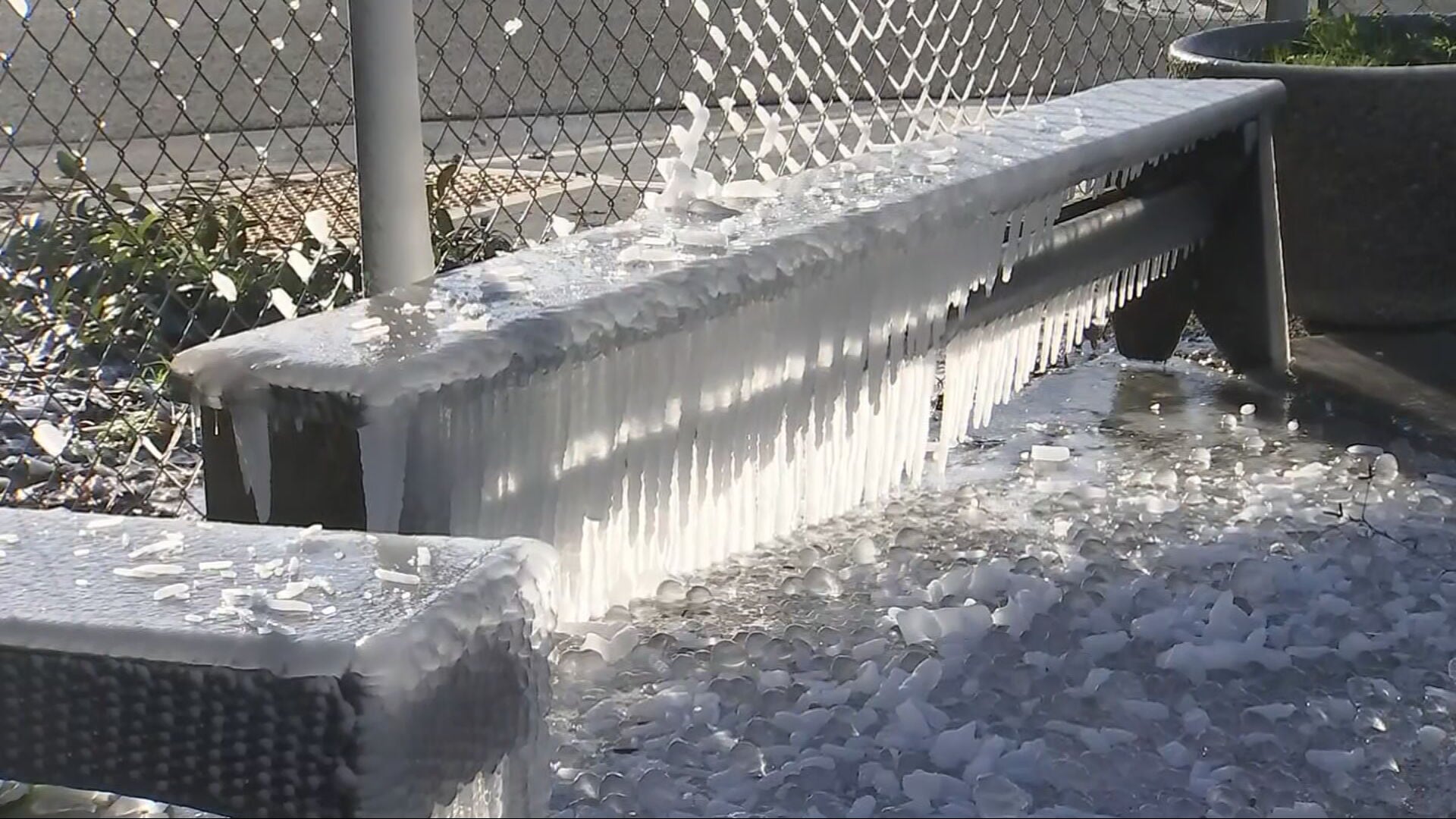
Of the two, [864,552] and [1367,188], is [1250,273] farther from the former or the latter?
[864,552]

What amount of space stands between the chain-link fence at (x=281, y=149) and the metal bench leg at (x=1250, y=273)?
0.60 metres

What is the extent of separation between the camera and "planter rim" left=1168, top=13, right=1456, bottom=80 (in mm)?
2789

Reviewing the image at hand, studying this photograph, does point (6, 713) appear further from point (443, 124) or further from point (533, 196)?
point (443, 124)

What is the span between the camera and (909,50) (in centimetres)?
800

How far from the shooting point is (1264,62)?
319 cm

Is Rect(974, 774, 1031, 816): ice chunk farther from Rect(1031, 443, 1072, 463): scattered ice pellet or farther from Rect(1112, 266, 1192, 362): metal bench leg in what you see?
Rect(1112, 266, 1192, 362): metal bench leg

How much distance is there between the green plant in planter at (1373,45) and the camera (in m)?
3.11

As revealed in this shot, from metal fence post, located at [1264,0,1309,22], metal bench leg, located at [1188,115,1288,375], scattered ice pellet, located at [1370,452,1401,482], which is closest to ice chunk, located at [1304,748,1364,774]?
scattered ice pellet, located at [1370,452,1401,482]

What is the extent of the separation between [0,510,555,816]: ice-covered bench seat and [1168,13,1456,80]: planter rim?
2.14 m

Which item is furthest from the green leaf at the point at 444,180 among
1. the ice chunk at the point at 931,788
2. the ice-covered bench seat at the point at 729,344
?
the ice chunk at the point at 931,788

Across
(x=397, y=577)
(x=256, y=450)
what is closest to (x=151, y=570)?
(x=397, y=577)

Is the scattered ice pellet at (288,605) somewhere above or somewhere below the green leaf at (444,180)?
below

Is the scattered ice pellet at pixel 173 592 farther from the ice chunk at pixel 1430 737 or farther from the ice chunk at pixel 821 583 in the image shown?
the ice chunk at pixel 1430 737

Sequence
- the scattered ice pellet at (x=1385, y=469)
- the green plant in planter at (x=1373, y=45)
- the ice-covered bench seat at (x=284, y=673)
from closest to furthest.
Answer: the ice-covered bench seat at (x=284, y=673)
the scattered ice pellet at (x=1385, y=469)
the green plant in planter at (x=1373, y=45)
